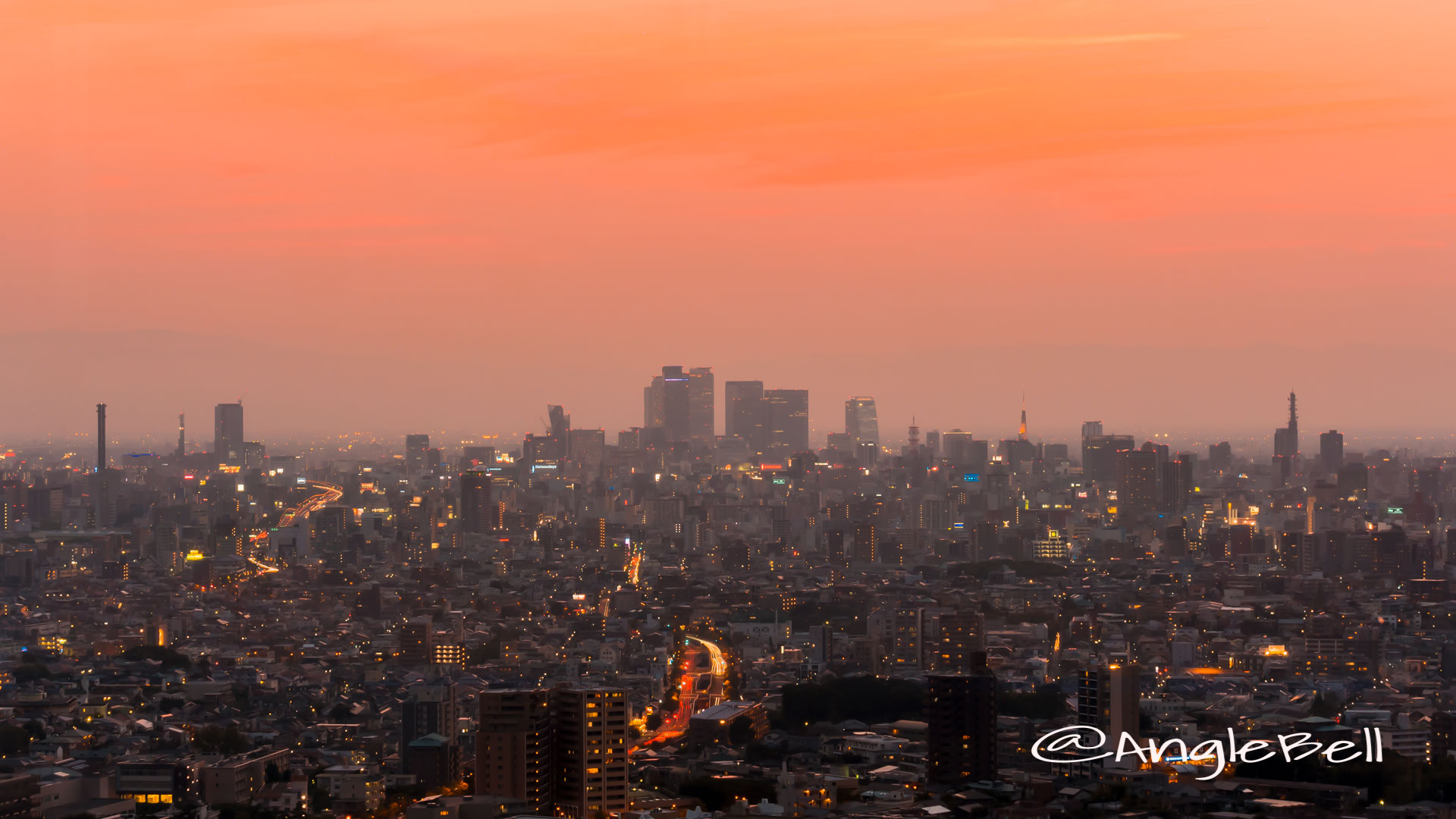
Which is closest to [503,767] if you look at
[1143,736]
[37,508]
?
[1143,736]

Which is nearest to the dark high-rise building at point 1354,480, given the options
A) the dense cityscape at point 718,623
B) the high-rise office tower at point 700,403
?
the dense cityscape at point 718,623

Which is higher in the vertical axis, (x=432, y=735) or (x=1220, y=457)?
(x=1220, y=457)

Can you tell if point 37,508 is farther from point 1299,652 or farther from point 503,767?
point 503,767

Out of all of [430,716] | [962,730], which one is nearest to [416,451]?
[430,716]

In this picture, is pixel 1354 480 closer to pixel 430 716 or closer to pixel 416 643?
pixel 416 643
